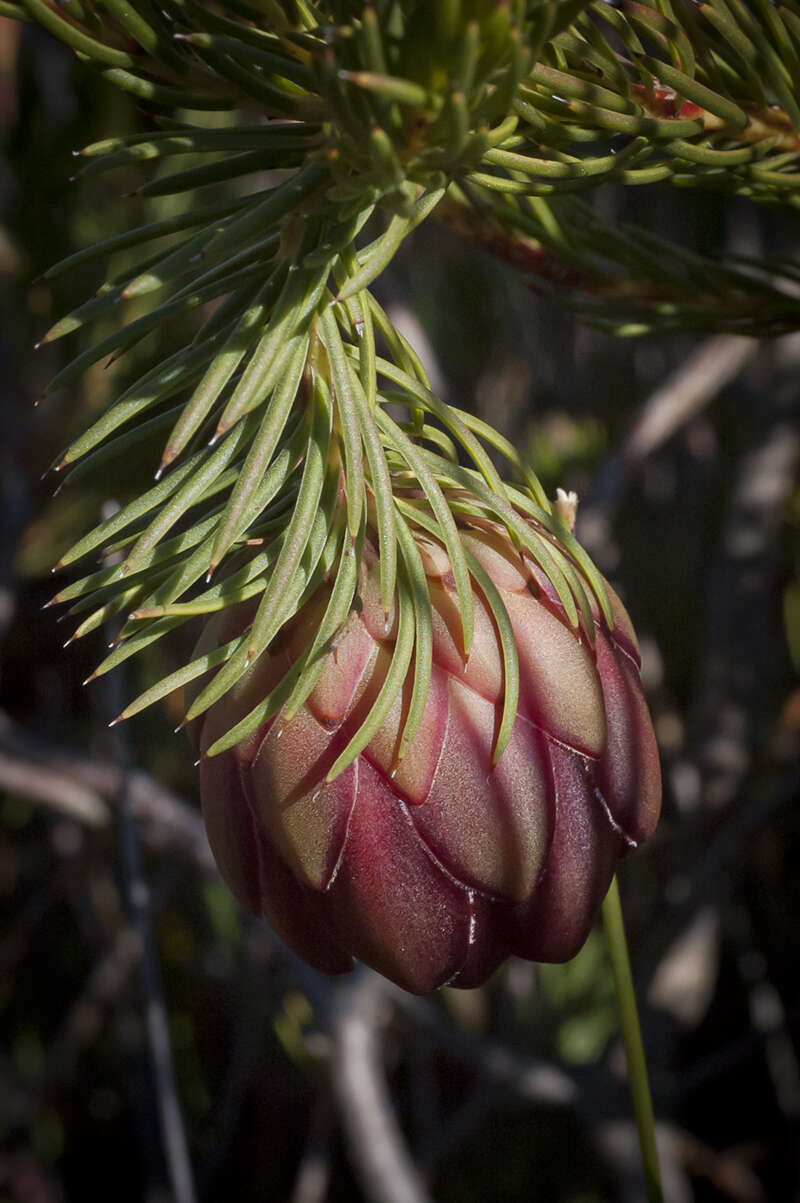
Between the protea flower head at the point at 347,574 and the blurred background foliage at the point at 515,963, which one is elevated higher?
the protea flower head at the point at 347,574

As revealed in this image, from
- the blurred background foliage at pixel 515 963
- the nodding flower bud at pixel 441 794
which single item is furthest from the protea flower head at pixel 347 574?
the blurred background foliage at pixel 515 963

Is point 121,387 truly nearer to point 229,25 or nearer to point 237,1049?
point 229,25

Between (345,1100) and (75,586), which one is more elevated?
(75,586)

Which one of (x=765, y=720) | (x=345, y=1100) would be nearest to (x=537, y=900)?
(x=345, y=1100)

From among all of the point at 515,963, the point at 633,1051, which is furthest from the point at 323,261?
the point at 515,963

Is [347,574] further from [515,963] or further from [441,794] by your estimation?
[515,963]

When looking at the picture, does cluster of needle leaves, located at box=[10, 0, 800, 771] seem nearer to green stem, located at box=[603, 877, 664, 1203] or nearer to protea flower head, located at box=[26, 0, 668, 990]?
protea flower head, located at box=[26, 0, 668, 990]

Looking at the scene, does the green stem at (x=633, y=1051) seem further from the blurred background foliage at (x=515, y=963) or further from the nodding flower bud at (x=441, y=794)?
the blurred background foliage at (x=515, y=963)
